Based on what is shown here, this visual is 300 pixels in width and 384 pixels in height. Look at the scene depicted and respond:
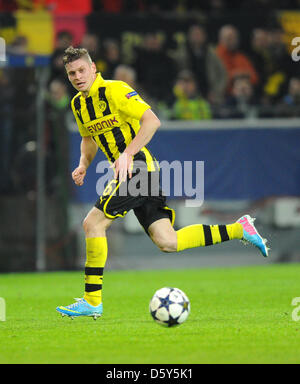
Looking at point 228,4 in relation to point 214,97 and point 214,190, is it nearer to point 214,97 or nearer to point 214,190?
point 214,97

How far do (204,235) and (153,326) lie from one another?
1.21 meters

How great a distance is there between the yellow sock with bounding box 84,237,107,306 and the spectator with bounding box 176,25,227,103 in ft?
26.3

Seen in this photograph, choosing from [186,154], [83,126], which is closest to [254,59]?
[186,154]

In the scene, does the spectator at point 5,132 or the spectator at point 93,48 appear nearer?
the spectator at point 5,132

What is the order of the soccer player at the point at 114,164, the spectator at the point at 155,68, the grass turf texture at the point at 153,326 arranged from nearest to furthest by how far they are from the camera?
the grass turf texture at the point at 153,326 < the soccer player at the point at 114,164 < the spectator at the point at 155,68

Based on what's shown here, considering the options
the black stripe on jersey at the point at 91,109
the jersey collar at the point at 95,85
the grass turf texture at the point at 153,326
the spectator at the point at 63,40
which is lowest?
the grass turf texture at the point at 153,326

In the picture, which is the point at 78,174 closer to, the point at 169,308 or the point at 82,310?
the point at 82,310

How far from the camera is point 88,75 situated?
755 cm

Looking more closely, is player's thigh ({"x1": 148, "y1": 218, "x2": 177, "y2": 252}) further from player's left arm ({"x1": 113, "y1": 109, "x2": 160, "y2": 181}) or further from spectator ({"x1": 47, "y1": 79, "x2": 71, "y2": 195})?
spectator ({"x1": 47, "y1": 79, "x2": 71, "y2": 195})

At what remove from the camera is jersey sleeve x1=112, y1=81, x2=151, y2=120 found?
748cm

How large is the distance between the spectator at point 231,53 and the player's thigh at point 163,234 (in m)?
7.77

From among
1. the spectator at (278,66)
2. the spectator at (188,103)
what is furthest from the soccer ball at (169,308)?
the spectator at (278,66)

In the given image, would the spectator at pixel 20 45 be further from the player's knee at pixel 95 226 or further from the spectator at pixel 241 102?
the player's knee at pixel 95 226

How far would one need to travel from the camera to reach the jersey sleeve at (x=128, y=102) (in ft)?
24.6
